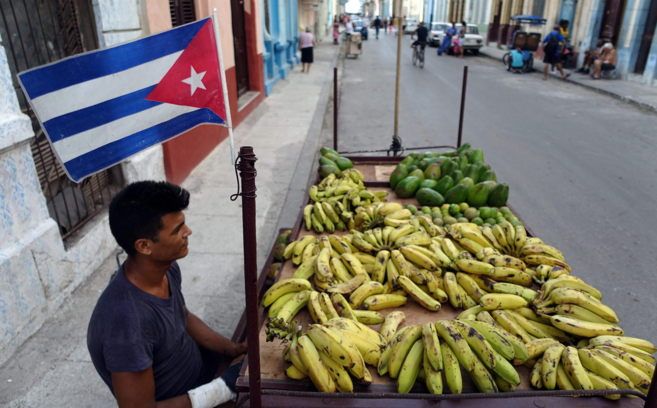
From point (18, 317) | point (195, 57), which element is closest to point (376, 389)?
point (195, 57)

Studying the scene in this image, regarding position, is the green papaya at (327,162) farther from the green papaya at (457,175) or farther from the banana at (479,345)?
the banana at (479,345)

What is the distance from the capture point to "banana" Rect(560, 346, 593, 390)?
2110 mm

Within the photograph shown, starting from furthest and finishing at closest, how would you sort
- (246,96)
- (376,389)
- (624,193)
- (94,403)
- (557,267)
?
(246,96) → (624,193) → (94,403) → (557,267) → (376,389)

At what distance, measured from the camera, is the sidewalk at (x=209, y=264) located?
3408 mm

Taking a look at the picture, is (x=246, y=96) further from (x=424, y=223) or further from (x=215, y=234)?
(x=424, y=223)

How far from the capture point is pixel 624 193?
6.94 metres

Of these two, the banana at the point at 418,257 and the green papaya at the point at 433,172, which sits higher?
the banana at the point at 418,257

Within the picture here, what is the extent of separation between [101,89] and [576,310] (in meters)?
2.76

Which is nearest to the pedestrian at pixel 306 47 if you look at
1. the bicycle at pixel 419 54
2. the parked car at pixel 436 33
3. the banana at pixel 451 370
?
the bicycle at pixel 419 54

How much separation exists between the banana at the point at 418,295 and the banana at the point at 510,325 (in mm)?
327

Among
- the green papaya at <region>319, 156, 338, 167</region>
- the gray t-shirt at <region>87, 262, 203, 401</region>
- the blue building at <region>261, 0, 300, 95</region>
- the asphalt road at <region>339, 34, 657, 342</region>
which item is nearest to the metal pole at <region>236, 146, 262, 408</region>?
the gray t-shirt at <region>87, 262, 203, 401</region>

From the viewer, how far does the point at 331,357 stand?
2.17 m

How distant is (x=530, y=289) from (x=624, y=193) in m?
5.23

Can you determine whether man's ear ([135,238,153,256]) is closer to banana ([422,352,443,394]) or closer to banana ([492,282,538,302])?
banana ([422,352,443,394])
